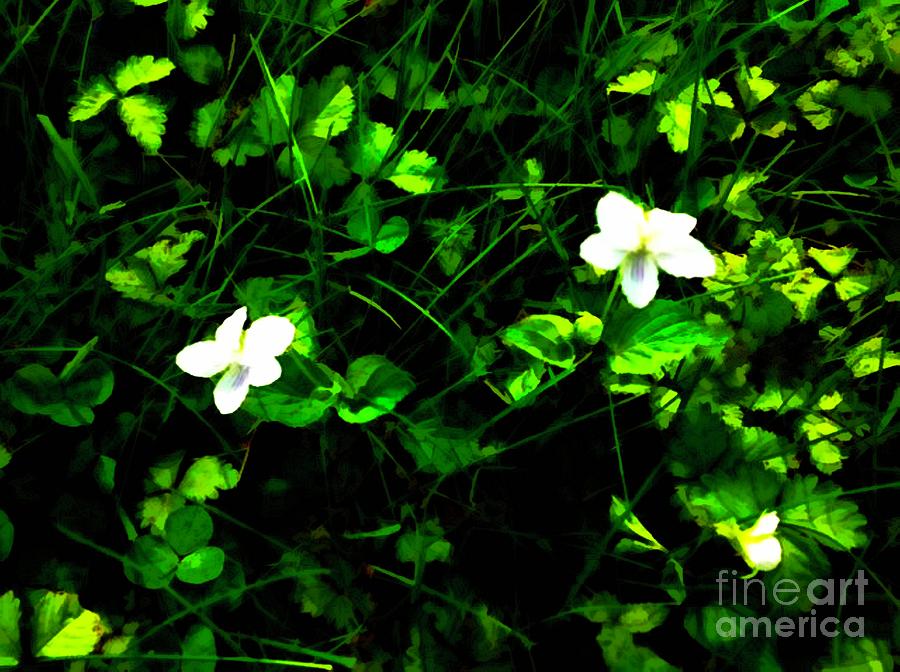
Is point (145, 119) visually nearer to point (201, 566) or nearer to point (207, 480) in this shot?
point (207, 480)

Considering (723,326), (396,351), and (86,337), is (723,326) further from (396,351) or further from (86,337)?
(86,337)

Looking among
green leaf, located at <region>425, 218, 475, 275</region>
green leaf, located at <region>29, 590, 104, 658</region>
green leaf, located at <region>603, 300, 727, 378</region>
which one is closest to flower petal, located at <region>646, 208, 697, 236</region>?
green leaf, located at <region>603, 300, 727, 378</region>

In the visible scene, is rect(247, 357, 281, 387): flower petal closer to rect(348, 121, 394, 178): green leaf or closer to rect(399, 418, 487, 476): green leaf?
rect(399, 418, 487, 476): green leaf

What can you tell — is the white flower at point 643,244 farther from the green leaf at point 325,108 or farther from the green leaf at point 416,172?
the green leaf at point 325,108

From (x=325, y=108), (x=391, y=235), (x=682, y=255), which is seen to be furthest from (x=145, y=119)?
(x=682, y=255)

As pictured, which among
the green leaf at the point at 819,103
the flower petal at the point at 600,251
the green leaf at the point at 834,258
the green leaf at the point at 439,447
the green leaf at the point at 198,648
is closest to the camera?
the flower petal at the point at 600,251

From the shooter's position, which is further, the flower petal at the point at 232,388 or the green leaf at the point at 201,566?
the green leaf at the point at 201,566

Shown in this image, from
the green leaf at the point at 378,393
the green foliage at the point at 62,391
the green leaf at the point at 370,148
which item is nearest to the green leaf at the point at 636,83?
the green leaf at the point at 370,148
